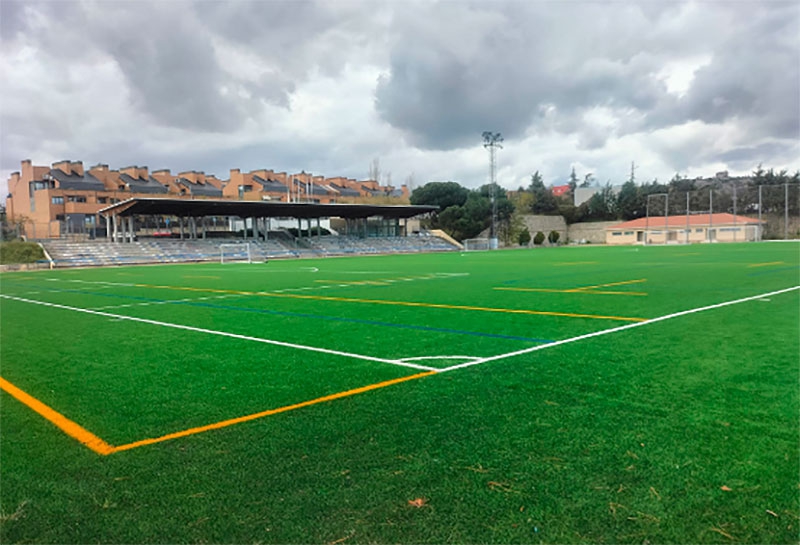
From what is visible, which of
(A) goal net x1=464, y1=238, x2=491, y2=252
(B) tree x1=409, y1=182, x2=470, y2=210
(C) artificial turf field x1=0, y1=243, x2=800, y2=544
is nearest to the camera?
(C) artificial turf field x1=0, y1=243, x2=800, y2=544

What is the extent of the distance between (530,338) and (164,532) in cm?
553

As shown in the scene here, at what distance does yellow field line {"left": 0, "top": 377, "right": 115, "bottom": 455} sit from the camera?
12.8 feet

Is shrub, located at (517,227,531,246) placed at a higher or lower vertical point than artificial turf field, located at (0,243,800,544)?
higher

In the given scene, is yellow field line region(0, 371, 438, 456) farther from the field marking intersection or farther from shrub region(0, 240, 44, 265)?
shrub region(0, 240, 44, 265)

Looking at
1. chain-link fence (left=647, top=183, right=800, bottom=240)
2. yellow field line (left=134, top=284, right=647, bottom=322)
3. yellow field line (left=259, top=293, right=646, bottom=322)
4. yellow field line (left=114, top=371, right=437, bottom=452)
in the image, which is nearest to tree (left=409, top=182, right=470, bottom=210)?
chain-link fence (left=647, top=183, right=800, bottom=240)

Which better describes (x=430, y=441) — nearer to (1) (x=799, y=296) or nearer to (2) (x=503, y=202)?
(1) (x=799, y=296)

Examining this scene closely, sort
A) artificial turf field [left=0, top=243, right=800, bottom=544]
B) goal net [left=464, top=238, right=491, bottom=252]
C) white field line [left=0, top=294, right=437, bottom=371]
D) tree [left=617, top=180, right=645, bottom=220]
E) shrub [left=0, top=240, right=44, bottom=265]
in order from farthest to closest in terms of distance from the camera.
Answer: tree [left=617, top=180, right=645, bottom=220], goal net [left=464, top=238, right=491, bottom=252], shrub [left=0, top=240, right=44, bottom=265], white field line [left=0, top=294, right=437, bottom=371], artificial turf field [left=0, top=243, right=800, bottom=544]

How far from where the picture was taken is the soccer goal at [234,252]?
49394mm

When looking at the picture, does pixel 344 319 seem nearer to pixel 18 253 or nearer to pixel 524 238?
pixel 18 253

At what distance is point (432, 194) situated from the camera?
87.8 meters

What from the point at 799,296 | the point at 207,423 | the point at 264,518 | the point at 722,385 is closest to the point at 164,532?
the point at 264,518

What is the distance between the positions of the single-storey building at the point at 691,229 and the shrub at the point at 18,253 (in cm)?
6808

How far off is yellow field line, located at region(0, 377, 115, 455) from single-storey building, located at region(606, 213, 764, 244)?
7734 cm

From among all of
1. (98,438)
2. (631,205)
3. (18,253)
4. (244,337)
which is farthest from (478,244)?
(98,438)
